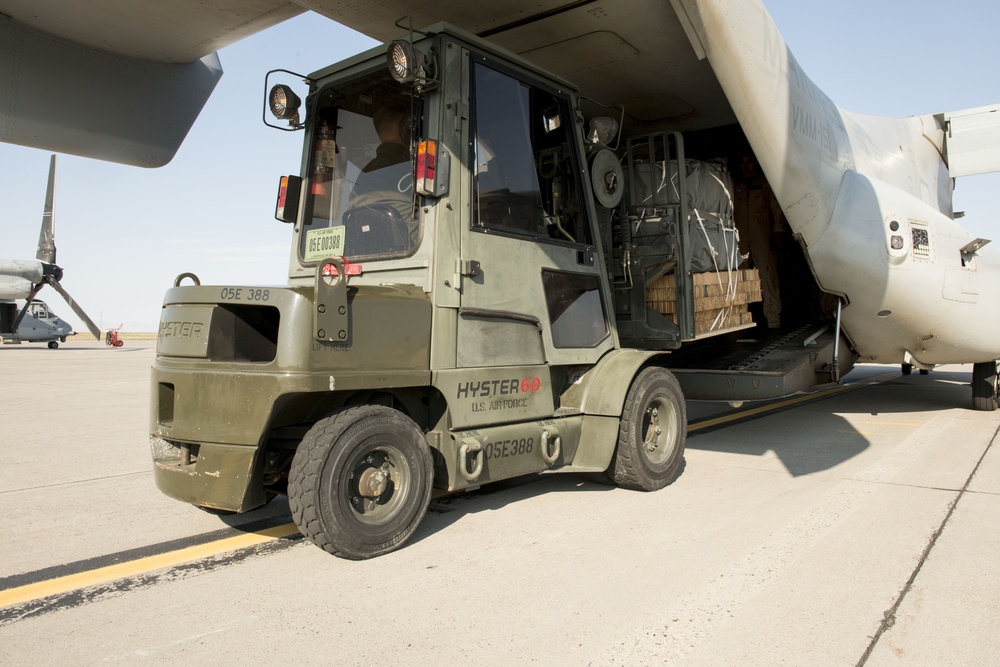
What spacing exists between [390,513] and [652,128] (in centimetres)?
575

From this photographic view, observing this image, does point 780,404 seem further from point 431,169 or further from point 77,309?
point 77,309

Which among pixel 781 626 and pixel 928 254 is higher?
pixel 928 254

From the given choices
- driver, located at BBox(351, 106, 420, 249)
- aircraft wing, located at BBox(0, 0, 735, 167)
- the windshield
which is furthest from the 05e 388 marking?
aircraft wing, located at BBox(0, 0, 735, 167)

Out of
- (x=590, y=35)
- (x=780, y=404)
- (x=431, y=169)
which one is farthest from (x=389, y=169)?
(x=780, y=404)

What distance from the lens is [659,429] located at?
5355 millimetres

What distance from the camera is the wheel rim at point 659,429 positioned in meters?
5.24

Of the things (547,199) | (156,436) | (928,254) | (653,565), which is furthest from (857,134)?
(156,436)

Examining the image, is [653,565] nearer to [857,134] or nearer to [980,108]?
[857,134]

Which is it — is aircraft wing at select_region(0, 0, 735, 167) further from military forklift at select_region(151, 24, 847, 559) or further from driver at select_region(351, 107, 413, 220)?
driver at select_region(351, 107, 413, 220)

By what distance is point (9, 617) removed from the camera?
291 cm

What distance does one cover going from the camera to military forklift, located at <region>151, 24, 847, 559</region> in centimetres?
341

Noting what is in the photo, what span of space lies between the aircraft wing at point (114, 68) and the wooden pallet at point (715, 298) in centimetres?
366

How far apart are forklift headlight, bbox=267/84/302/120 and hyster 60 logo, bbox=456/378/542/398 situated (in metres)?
2.26

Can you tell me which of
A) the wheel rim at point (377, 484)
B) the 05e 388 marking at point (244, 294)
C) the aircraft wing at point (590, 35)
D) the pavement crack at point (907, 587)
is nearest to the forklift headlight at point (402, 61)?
the 05e 388 marking at point (244, 294)
